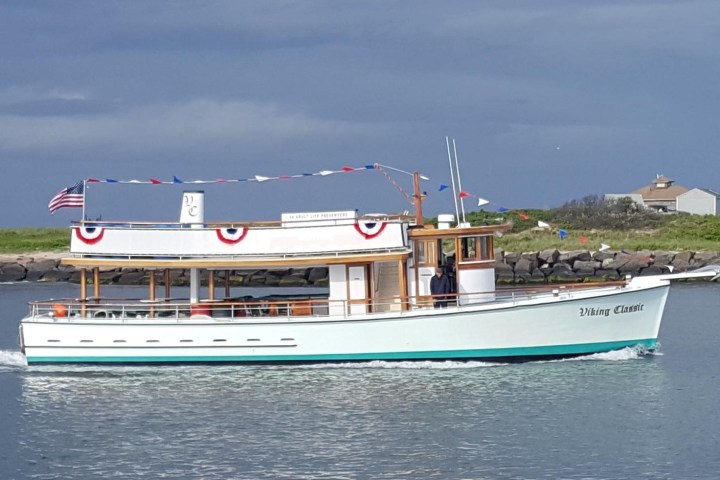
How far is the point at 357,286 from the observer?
2736 centimetres

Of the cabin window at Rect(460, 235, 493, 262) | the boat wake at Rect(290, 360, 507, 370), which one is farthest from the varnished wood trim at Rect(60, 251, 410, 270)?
the boat wake at Rect(290, 360, 507, 370)

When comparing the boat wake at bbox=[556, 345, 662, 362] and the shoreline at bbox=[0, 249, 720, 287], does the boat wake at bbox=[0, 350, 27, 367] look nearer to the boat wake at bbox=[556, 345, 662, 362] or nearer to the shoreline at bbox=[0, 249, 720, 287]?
the boat wake at bbox=[556, 345, 662, 362]

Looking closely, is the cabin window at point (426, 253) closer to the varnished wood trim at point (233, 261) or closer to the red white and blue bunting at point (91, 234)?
the varnished wood trim at point (233, 261)

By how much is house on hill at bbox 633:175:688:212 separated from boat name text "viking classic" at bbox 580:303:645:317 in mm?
76694

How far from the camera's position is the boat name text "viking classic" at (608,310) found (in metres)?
26.1

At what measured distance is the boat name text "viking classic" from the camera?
85.5 feet

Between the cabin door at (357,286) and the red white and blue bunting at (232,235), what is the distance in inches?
103

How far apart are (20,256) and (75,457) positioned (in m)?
56.6

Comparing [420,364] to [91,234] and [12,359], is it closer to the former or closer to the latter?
[91,234]

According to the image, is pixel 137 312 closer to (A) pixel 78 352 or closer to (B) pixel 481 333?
(A) pixel 78 352

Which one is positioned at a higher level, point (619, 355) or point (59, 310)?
point (59, 310)

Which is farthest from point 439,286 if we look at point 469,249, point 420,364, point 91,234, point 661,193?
point 661,193

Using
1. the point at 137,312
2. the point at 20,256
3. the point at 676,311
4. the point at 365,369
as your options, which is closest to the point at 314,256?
the point at 365,369

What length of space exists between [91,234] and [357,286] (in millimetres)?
6372
